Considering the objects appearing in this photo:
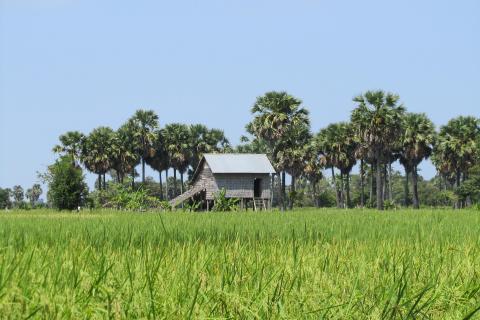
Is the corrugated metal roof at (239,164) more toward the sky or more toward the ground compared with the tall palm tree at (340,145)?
more toward the ground

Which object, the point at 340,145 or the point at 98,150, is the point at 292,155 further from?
the point at 98,150

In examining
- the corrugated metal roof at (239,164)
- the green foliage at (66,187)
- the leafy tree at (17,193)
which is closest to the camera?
the green foliage at (66,187)

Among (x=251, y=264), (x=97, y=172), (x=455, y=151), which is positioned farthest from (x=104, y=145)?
(x=251, y=264)

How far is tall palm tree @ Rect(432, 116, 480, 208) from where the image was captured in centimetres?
8006

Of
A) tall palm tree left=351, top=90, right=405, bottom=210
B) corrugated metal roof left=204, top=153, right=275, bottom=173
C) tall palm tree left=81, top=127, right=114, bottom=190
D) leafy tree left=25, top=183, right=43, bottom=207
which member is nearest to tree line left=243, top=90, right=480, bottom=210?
tall palm tree left=351, top=90, right=405, bottom=210

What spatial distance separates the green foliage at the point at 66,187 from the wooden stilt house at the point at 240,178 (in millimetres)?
9533

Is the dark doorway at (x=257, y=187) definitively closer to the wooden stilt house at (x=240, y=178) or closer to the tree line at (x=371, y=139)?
the wooden stilt house at (x=240, y=178)

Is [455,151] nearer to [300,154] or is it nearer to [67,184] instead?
[300,154]

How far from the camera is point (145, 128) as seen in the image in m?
89.6

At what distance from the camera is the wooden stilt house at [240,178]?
202 feet

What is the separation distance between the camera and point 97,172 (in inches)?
3482

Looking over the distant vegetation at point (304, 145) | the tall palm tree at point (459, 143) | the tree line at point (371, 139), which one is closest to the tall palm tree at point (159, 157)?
the distant vegetation at point (304, 145)

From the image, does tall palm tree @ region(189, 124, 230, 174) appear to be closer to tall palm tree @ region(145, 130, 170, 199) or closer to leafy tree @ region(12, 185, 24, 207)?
tall palm tree @ region(145, 130, 170, 199)

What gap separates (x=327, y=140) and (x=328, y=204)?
32.6 meters
